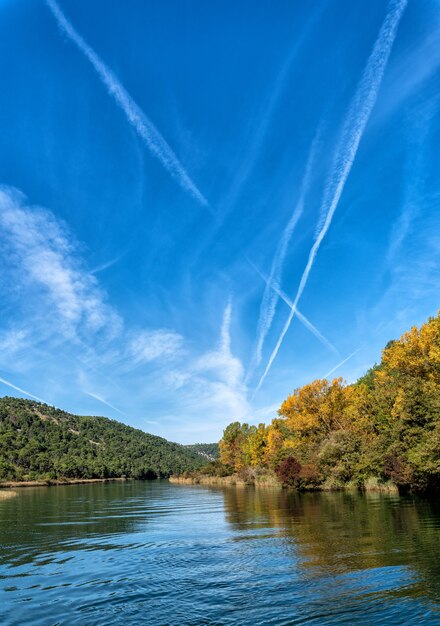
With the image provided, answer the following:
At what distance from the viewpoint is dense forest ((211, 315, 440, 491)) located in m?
41.1

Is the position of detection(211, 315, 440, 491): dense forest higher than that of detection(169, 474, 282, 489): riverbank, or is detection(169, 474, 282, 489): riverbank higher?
detection(211, 315, 440, 491): dense forest

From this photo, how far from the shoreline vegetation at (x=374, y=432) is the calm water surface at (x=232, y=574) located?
15.1 metres

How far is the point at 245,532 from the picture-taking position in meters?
25.2

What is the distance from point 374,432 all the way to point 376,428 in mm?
738

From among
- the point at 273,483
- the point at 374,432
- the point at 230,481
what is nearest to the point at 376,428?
the point at 374,432

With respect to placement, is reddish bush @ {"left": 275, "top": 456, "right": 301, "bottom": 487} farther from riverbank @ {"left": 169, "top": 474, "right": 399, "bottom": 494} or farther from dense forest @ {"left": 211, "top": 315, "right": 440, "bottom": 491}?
riverbank @ {"left": 169, "top": 474, "right": 399, "bottom": 494}

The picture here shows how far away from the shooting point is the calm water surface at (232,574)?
1082 centimetres

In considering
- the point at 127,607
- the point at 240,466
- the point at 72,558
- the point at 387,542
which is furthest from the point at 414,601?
the point at 240,466

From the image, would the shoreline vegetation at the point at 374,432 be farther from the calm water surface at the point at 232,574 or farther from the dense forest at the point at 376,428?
the calm water surface at the point at 232,574

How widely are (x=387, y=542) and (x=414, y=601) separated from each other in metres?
8.86

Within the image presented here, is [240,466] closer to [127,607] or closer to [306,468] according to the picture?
[306,468]

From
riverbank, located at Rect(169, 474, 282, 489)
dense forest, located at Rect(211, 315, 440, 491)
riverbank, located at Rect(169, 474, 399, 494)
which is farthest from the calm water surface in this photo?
riverbank, located at Rect(169, 474, 282, 489)

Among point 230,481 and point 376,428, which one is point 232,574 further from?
point 230,481

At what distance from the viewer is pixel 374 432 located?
5903cm
